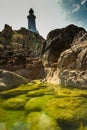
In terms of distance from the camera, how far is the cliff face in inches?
1487

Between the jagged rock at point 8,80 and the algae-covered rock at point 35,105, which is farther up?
the jagged rock at point 8,80

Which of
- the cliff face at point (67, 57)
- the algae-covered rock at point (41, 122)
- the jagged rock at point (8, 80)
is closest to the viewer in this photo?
the algae-covered rock at point (41, 122)

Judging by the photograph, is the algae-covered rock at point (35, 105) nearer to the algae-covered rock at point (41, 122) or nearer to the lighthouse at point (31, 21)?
the algae-covered rock at point (41, 122)

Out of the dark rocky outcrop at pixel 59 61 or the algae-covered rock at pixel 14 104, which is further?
the dark rocky outcrop at pixel 59 61

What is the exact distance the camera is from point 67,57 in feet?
139

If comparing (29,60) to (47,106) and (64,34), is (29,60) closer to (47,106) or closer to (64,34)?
(64,34)

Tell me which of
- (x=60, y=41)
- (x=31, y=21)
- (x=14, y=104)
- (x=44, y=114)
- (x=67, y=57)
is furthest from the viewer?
(x=31, y=21)

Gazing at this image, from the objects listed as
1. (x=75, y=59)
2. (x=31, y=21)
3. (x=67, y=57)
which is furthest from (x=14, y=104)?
(x=31, y=21)

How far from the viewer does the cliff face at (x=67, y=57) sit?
124 feet

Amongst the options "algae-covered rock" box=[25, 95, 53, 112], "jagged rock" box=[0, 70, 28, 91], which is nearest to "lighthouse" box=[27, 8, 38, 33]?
"jagged rock" box=[0, 70, 28, 91]

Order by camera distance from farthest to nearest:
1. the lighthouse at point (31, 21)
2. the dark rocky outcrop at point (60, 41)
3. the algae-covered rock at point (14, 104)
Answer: the lighthouse at point (31, 21)
the dark rocky outcrop at point (60, 41)
the algae-covered rock at point (14, 104)

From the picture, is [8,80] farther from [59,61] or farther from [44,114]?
→ [44,114]

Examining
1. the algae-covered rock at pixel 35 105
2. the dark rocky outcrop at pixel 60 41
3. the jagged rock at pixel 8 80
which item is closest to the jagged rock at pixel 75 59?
the dark rocky outcrop at pixel 60 41

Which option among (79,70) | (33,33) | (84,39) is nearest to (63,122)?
(79,70)
